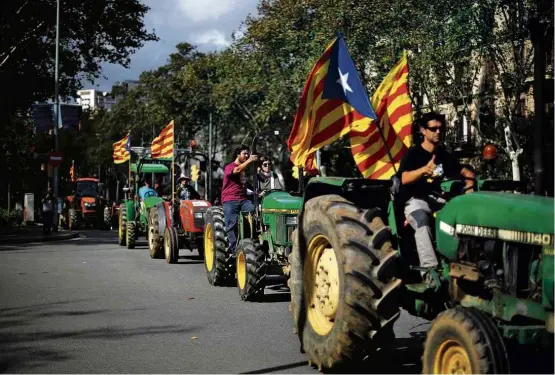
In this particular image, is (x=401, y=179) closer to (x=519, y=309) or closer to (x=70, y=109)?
(x=519, y=309)

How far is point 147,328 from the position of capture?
982 cm

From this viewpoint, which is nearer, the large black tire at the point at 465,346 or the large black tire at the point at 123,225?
the large black tire at the point at 465,346

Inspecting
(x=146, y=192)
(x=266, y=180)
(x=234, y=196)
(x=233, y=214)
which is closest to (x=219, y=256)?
(x=233, y=214)

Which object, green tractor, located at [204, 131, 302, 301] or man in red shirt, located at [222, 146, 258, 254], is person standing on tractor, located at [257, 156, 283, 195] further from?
green tractor, located at [204, 131, 302, 301]

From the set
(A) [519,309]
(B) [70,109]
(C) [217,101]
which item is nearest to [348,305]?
(A) [519,309]

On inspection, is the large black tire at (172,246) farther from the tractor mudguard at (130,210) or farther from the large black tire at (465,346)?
the large black tire at (465,346)

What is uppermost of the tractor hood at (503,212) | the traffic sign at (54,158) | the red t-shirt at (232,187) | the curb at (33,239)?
the traffic sign at (54,158)

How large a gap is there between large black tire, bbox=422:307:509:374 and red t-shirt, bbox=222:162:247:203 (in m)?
8.10

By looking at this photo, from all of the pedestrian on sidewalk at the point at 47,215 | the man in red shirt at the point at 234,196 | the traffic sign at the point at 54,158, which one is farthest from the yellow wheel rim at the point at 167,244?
the traffic sign at the point at 54,158

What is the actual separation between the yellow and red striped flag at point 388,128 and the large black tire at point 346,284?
Result: 19.1ft

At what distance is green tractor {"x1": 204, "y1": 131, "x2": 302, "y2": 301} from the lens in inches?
482

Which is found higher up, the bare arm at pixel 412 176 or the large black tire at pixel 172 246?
the bare arm at pixel 412 176

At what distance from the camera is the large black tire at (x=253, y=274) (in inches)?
479

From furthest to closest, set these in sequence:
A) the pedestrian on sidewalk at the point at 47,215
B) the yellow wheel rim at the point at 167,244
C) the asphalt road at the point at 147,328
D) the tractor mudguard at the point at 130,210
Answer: the pedestrian on sidewalk at the point at 47,215, the tractor mudguard at the point at 130,210, the yellow wheel rim at the point at 167,244, the asphalt road at the point at 147,328
